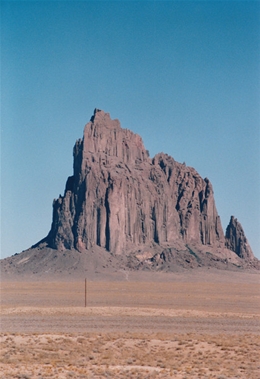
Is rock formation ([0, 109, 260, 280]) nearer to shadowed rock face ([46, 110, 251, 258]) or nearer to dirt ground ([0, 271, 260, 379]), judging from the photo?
shadowed rock face ([46, 110, 251, 258])

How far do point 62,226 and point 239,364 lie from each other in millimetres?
146682

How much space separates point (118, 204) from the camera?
174375mm

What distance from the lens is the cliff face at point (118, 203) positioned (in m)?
170

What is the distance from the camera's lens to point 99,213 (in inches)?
6722

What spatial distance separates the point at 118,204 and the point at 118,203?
1.06 ft

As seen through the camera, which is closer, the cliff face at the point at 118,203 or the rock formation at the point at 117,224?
the rock formation at the point at 117,224

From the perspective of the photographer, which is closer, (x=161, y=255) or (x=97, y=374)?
(x=97, y=374)

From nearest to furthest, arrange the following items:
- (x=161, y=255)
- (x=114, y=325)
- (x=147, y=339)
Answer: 1. (x=147, y=339)
2. (x=114, y=325)
3. (x=161, y=255)

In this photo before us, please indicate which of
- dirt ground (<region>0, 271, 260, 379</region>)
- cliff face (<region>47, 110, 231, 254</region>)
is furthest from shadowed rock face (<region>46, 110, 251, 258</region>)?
dirt ground (<region>0, 271, 260, 379</region>)

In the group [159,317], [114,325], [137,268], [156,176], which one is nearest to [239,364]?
[114,325]

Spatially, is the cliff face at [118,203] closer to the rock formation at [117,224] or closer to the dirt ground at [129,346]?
the rock formation at [117,224]

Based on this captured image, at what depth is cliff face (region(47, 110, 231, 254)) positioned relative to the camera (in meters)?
170

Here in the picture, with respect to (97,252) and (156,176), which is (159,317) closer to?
(97,252)

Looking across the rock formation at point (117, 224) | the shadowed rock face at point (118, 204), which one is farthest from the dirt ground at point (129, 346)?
the shadowed rock face at point (118, 204)
